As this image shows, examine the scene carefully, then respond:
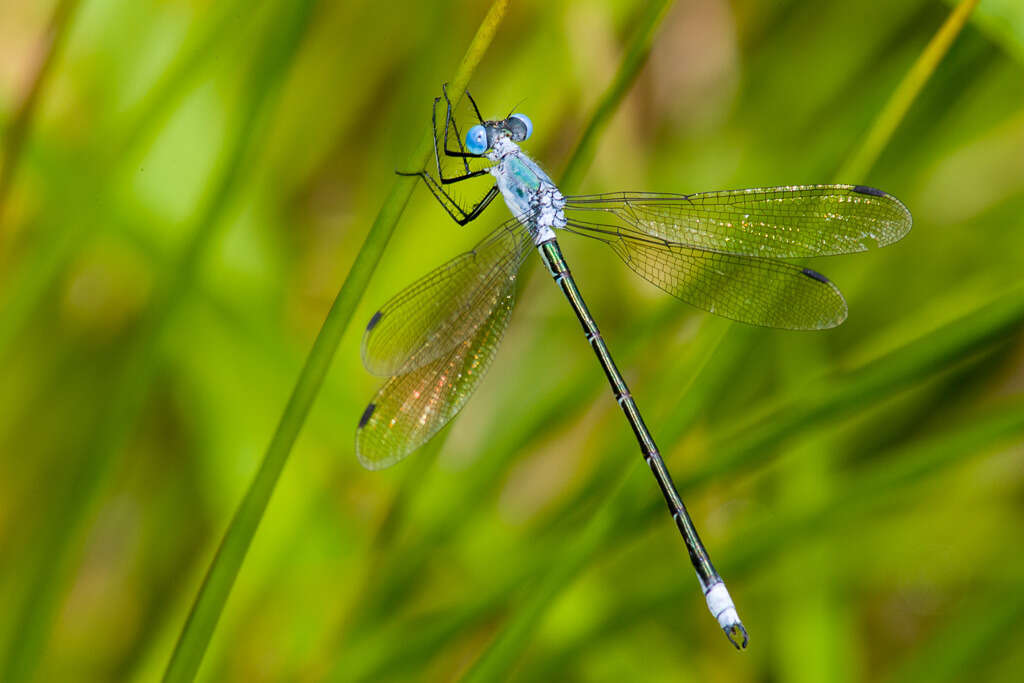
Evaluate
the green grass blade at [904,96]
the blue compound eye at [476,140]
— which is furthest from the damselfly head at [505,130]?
the green grass blade at [904,96]

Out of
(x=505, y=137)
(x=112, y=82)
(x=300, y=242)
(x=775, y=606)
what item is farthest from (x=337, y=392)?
(x=775, y=606)

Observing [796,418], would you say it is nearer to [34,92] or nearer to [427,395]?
[427,395]

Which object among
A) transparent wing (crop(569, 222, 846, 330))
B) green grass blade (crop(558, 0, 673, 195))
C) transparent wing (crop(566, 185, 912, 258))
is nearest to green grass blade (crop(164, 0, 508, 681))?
green grass blade (crop(558, 0, 673, 195))

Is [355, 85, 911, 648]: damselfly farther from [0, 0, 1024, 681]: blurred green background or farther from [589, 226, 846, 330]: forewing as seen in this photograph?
[0, 0, 1024, 681]: blurred green background

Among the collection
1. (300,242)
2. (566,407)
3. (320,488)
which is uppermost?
(300,242)

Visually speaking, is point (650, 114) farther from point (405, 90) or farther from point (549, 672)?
point (549, 672)

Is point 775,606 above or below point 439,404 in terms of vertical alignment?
below

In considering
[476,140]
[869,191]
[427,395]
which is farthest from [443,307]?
[869,191]
